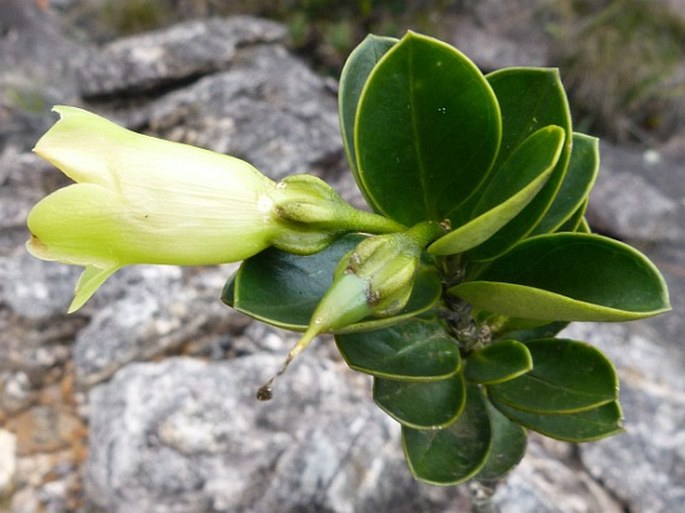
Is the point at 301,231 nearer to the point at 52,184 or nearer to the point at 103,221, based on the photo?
the point at 103,221

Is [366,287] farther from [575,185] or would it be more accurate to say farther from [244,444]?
[244,444]

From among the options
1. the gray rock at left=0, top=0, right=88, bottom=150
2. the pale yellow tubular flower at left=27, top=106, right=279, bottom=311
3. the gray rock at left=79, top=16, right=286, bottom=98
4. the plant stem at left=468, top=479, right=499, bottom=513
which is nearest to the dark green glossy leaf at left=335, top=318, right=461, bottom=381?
the pale yellow tubular flower at left=27, top=106, right=279, bottom=311

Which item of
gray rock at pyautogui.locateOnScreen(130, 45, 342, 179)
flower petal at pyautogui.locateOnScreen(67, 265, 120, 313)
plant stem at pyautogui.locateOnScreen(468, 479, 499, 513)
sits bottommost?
gray rock at pyautogui.locateOnScreen(130, 45, 342, 179)

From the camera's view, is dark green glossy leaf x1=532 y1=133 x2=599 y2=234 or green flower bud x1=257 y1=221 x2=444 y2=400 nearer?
green flower bud x1=257 y1=221 x2=444 y2=400

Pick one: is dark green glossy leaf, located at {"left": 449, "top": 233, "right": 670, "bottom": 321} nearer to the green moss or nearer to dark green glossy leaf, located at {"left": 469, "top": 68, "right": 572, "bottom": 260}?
dark green glossy leaf, located at {"left": 469, "top": 68, "right": 572, "bottom": 260}

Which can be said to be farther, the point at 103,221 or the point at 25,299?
the point at 25,299

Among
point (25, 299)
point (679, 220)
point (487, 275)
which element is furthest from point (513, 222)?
point (679, 220)

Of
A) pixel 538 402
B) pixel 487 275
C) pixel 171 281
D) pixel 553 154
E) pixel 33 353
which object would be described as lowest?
pixel 33 353

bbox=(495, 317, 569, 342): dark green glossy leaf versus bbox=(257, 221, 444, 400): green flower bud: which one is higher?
bbox=(257, 221, 444, 400): green flower bud
